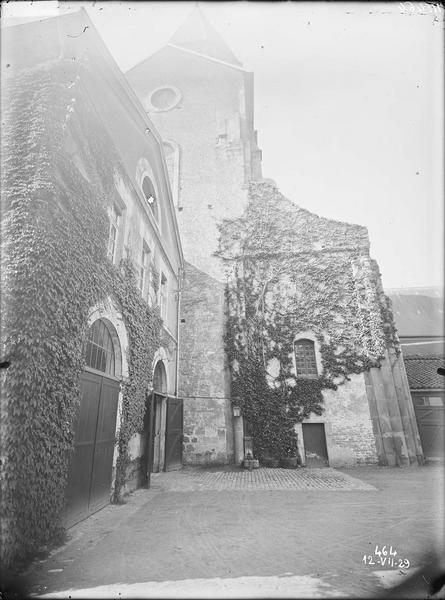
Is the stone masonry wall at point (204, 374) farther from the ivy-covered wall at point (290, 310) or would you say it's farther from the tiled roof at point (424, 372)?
the tiled roof at point (424, 372)

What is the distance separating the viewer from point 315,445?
12.4 meters

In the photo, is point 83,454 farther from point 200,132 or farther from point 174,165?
point 200,132

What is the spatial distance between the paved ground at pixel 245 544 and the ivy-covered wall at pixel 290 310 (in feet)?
16.0

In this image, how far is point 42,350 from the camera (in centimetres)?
423

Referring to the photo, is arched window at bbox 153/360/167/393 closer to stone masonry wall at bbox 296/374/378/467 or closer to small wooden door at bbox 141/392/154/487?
small wooden door at bbox 141/392/154/487

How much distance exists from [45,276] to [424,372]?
53.2 ft

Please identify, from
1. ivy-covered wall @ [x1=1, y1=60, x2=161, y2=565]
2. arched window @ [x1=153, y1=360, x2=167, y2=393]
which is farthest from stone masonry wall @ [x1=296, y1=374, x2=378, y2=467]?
ivy-covered wall @ [x1=1, y1=60, x2=161, y2=565]

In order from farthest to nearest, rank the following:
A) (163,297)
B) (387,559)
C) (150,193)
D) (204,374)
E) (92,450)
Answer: (204,374), (163,297), (150,193), (92,450), (387,559)

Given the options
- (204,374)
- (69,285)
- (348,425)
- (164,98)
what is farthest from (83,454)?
(164,98)

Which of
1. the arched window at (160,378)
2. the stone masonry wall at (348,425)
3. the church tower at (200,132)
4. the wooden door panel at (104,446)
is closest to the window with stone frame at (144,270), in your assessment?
the arched window at (160,378)

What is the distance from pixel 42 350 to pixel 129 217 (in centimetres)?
469

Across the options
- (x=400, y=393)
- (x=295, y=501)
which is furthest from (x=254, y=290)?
(x=295, y=501)

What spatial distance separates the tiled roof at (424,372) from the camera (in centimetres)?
1426

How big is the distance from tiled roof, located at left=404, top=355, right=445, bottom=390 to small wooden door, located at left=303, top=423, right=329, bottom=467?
5179 mm
